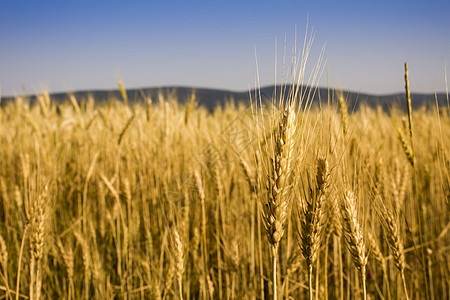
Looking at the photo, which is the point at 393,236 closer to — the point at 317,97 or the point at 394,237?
the point at 394,237

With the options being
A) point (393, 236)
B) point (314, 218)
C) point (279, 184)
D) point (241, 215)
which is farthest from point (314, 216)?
point (241, 215)

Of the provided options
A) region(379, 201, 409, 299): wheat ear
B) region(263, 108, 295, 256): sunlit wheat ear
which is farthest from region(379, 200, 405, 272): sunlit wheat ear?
region(263, 108, 295, 256): sunlit wheat ear

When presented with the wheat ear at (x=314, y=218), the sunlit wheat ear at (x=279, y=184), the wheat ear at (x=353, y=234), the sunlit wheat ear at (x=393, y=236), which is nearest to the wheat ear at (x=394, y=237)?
the sunlit wheat ear at (x=393, y=236)

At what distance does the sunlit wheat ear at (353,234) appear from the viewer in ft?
2.80

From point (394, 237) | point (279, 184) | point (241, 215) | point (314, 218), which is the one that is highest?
point (279, 184)

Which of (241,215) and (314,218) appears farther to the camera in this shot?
(241,215)

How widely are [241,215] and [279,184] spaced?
44.6 inches

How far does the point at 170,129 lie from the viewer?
102 inches

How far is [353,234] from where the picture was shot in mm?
873

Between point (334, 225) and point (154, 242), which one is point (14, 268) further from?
point (334, 225)

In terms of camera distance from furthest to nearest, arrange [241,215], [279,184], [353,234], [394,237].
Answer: [241,215], [394,237], [353,234], [279,184]

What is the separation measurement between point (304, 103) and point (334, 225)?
607 millimetres

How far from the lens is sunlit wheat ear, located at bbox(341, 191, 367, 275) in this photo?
85cm

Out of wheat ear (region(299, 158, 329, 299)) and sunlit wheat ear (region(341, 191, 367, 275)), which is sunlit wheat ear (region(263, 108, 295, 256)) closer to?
wheat ear (region(299, 158, 329, 299))
